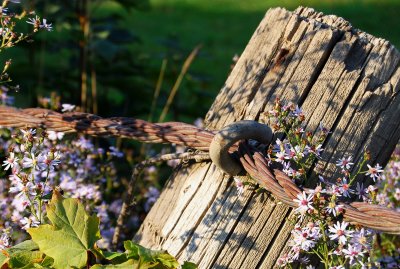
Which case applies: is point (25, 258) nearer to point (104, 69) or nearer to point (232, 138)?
point (232, 138)

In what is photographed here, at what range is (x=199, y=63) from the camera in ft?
31.9

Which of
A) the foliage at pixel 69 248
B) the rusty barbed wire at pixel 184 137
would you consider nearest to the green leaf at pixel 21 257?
the foliage at pixel 69 248

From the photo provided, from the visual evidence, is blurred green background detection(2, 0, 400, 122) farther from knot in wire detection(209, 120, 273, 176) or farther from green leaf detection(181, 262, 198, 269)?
green leaf detection(181, 262, 198, 269)

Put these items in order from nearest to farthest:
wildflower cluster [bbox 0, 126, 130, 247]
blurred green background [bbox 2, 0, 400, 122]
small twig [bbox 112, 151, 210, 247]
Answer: small twig [bbox 112, 151, 210, 247] < wildflower cluster [bbox 0, 126, 130, 247] < blurred green background [bbox 2, 0, 400, 122]

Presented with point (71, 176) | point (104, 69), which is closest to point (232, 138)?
point (71, 176)

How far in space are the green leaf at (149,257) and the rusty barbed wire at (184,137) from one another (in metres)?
0.38

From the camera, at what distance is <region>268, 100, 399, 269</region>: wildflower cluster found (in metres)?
2.34

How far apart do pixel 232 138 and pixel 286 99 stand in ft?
1.09

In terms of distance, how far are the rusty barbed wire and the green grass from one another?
6113 millimetres

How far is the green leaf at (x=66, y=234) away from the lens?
2.36 meters

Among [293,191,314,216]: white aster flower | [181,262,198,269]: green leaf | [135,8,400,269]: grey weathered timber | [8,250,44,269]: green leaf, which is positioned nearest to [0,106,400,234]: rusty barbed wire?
[293,191,314,216]: white aster flower

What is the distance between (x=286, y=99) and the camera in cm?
268

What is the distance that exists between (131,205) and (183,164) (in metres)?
0.42

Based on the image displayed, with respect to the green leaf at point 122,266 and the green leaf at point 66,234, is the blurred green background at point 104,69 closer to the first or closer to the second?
the green leaf at point 66,234
